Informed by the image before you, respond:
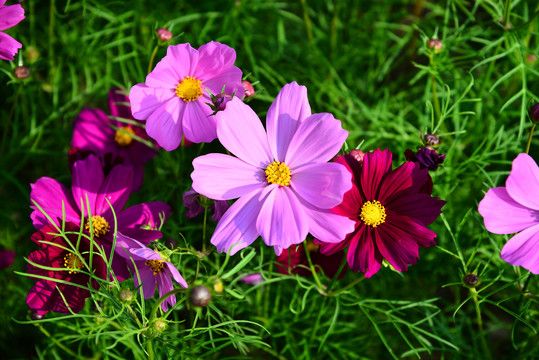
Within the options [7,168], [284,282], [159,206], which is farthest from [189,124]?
[7,168]

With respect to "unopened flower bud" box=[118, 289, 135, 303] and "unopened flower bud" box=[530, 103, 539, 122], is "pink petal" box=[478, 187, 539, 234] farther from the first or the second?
"unopened flower bud" box=[118, 289, 135, 303]

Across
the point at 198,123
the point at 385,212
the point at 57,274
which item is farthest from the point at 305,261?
the point at 57,274

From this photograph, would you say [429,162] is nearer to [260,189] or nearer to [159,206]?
[260,189]

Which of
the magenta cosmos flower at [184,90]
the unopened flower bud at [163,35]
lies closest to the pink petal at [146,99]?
the magenta cosmos flower at [184,90]

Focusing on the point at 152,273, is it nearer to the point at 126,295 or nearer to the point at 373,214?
the point at 126,295

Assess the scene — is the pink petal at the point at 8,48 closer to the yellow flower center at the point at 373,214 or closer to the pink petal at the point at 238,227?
the pink petal at the point at 238,227

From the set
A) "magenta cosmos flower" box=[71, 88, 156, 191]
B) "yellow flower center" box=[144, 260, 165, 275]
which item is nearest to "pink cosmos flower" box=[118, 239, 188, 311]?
"yellow flower center" box=[144, 260, 165, 275]
